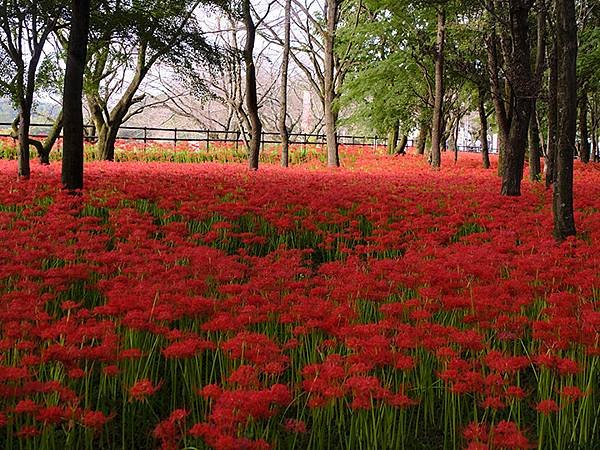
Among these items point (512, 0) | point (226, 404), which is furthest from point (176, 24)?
point (226, 404)

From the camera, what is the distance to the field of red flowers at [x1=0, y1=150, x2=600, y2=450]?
2.71 m

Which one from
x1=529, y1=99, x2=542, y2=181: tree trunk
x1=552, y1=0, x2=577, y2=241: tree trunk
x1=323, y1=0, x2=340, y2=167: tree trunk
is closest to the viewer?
x1=552, y1=0, x2=577, y2=241: tree trunk

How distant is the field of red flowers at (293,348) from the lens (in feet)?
8.89

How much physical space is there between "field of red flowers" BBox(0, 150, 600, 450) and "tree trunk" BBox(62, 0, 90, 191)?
3.49 metres

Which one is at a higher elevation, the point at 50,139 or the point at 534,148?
the point at 50,139

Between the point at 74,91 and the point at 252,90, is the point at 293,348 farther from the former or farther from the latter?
the point at 252,90

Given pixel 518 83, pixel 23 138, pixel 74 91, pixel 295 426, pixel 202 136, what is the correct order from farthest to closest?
pixel 202 136 < pixel 23 138 < pixel 518 83 < pixel 74 91 < pixel 295 426

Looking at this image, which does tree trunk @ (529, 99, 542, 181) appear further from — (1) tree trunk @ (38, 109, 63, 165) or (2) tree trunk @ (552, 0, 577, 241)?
(1) tree trunk @ (38, 109, 63, 165)

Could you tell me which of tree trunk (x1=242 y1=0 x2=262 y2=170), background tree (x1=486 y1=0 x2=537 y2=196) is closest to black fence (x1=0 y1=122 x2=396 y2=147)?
tree trunk (x1=242 y1=0 x2=262 y2=170)

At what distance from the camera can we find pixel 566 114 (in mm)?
7594

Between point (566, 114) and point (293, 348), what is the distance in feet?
17.9

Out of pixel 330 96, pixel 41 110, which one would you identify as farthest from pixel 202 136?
pixel 330 96

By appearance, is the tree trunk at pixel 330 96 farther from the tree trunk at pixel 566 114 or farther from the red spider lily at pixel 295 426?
the red spider lily at pixel 295 426

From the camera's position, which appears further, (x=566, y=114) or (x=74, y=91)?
(x=74, y=91)
